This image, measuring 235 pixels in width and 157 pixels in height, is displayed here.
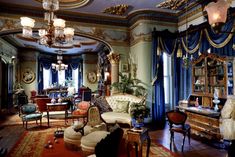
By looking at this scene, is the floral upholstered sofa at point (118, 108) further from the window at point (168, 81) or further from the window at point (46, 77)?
the window at point (46, 77)

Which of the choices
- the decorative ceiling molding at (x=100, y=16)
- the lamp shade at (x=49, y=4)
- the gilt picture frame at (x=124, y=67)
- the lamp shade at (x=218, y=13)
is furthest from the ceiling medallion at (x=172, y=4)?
the lamp shade at (x=49, y=4)

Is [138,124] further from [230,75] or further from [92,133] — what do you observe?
[230,75]

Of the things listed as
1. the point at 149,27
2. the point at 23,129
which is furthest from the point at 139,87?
the point at 23,129

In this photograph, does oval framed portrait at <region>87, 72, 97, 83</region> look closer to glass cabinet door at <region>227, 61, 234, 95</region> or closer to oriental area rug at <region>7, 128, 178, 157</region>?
oriental area rug at <region>7, 128, 178, 157</region>

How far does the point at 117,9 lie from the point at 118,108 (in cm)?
310

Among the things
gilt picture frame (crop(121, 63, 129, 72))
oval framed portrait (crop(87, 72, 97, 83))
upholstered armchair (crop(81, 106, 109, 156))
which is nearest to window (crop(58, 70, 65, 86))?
oval framed portrait (crop(87, 72, 97, 83))

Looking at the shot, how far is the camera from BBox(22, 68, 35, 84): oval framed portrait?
11.7 meters

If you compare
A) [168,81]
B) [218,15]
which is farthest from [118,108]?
[218,15]

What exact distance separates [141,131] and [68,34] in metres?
3.09

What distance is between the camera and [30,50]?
11992mm

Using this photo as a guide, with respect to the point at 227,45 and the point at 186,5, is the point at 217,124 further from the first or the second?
the point at 186,5

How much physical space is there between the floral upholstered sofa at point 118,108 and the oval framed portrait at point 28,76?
307 inches

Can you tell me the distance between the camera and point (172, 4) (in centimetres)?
551

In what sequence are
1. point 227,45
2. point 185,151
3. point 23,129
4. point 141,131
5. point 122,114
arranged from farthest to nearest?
point 23,129, point 122,114, point 227,45, point 185,151, point 141,131
